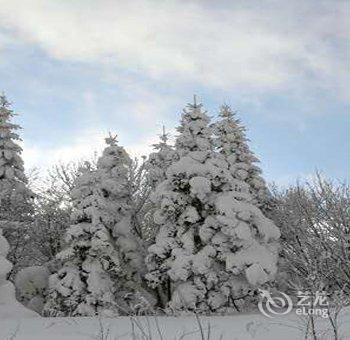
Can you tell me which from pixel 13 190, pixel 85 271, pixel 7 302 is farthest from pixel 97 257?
pixel 13 190

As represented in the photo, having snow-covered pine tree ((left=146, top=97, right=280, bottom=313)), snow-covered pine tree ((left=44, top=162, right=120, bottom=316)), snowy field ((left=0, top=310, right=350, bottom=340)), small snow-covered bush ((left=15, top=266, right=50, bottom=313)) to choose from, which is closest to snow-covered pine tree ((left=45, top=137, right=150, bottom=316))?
snow-covered pine tree ((left=44, top=162, right=120, bottom=316))

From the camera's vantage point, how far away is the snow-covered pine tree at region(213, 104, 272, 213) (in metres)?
28.5

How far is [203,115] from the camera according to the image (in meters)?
24.3

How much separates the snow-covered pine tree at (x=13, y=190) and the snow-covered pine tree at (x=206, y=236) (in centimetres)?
954

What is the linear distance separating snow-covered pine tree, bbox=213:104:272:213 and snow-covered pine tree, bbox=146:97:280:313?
5220mm

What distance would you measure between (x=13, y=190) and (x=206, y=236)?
13405mm

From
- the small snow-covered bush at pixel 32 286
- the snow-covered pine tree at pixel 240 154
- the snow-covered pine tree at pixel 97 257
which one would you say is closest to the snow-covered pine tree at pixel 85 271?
the snow-covered pine tree at pixel 97 257

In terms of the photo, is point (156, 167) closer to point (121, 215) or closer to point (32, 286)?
point (121, 215)

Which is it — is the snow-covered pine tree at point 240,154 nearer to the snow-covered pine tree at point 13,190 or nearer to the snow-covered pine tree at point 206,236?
the snow-covered pine tree at point 206,236

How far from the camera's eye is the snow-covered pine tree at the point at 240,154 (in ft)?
93.4

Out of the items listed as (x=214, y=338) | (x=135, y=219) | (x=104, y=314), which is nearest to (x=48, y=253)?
(x=135, y=219)

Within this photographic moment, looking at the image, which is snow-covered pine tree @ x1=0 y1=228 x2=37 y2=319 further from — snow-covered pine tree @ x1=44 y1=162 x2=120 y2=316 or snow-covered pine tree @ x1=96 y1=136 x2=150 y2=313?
snow-covered pine tree @ x1=96 y1=136 x2=150 y2=313

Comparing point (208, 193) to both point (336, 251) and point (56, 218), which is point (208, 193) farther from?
point (56, 218)

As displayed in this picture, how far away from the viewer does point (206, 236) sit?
833 inches
